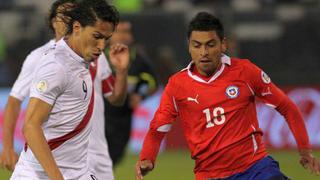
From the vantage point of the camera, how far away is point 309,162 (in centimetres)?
632

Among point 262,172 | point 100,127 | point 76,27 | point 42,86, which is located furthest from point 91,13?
point 100,127

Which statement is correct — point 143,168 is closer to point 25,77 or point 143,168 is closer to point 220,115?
point 220,115

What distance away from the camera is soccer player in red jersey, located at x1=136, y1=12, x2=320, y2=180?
6.29 m

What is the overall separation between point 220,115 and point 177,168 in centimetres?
697

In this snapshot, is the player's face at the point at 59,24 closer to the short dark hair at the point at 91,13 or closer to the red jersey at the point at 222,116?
the short dark hair at the point at 91,13

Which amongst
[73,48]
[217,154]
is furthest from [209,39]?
[73,48]

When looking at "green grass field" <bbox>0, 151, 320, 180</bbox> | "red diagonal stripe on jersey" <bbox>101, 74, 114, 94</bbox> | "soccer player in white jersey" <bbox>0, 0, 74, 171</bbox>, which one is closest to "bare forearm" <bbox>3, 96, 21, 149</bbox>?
"soccer player in white jersey" <bbox>0, 0, 74, 171</bbox>

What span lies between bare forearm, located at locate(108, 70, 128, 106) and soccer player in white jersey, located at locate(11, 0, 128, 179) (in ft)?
4.40

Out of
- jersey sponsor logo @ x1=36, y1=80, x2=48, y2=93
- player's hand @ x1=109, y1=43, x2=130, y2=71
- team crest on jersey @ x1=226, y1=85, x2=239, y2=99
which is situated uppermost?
jersey sponsor logo @ x1=36, y1=80, x2=48, y2=93

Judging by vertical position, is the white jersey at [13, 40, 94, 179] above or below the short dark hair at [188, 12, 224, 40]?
below

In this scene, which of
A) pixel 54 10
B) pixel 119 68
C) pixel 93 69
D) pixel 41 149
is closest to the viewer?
pixel 41 149

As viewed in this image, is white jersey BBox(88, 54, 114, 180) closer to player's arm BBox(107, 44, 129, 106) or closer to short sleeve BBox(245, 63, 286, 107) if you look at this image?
player's arm BBox(107, 44, 129, 106)

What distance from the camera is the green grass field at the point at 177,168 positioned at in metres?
12.2

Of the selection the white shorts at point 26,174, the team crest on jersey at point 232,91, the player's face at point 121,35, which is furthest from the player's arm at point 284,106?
the player's face at point 121,35
